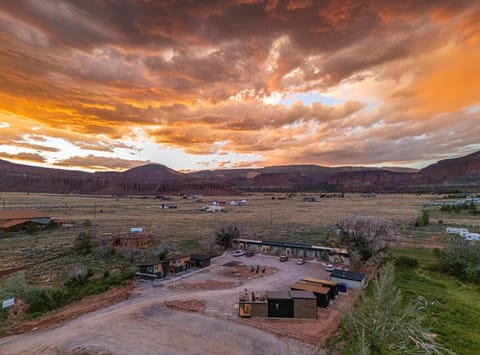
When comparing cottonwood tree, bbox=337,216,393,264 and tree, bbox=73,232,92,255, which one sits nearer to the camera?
cottonwood tree, bbox=337,216,393,264

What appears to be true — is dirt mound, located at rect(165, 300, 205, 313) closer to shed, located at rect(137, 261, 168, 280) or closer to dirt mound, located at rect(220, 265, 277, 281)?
shed, located at rect(137, 261, 168, 280)

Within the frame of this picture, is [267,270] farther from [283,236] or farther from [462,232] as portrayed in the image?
[462,232]

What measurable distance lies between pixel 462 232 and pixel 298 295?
1493 inches

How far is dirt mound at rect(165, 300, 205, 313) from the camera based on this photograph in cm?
1714

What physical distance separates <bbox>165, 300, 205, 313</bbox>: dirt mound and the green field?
44.5 feet

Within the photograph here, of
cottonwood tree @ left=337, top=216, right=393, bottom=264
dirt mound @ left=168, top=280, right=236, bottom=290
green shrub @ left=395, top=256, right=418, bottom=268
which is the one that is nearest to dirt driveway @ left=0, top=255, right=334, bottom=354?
dirt mound @ left=168, top=280, right=236, bottom=290

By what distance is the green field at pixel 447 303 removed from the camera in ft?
46.5

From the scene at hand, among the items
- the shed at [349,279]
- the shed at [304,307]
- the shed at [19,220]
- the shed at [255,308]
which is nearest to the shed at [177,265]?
the shed at [255,308]

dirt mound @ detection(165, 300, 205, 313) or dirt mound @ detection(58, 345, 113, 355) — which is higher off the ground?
dirt mound @ detection(58, 345, 113, 355)

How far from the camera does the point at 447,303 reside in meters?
18.6

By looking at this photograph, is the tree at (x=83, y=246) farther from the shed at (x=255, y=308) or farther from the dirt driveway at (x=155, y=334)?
the shed at (x=255, y=308)

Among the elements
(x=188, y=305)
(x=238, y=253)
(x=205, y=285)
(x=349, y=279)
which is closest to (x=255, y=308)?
(x=188, y=305)

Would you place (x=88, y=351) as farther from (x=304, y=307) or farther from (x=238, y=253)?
(x=238, y=253)

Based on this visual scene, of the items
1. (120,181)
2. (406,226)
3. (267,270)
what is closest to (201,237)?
(267,270)
